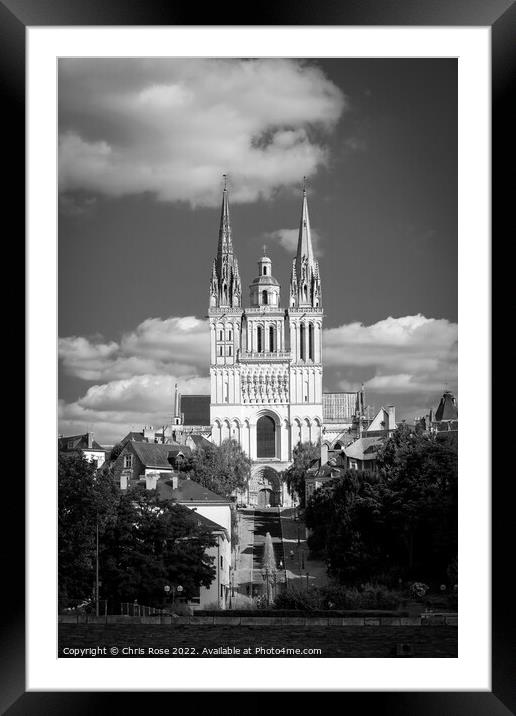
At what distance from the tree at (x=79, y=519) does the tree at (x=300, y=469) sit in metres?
14.9

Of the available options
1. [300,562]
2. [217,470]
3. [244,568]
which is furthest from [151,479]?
[300,562]

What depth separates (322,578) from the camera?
22.3 m

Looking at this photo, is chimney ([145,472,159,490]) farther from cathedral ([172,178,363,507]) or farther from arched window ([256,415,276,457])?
arched window ([256,415,276,457])

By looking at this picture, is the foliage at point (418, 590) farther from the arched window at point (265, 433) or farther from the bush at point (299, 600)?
the arched window at point (265, 433)

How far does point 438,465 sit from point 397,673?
381 inches

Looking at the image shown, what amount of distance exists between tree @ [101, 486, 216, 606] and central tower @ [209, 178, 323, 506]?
3167 cm

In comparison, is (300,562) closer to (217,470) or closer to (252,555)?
(252,555)

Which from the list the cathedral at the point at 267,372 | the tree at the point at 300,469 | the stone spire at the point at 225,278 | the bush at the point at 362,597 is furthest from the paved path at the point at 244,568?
the cathedral at the point at 267,372

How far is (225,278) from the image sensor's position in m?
46.0
